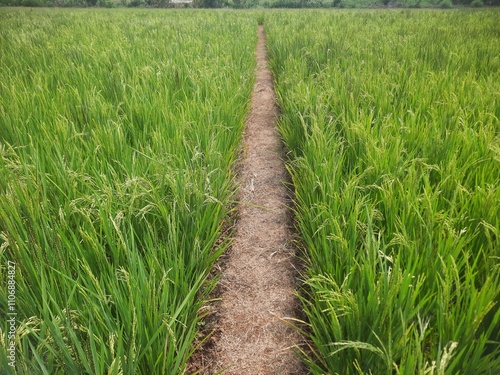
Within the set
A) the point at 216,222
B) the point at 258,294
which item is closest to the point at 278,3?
the point at 216,222

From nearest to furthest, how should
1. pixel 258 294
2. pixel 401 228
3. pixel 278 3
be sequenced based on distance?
pixel 401 228 → pixel 258 294 → pixel 278 3

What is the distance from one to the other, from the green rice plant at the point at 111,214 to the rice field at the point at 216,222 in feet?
0.04

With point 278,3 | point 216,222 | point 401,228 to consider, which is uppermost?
point 278,3

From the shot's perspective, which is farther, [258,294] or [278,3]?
[278,3]

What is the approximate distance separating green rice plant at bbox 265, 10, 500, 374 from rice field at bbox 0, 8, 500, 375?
10 mm

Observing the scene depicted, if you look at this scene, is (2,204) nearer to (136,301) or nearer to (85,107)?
(136,301)

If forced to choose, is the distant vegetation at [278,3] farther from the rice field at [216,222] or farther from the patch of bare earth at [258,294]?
the patch of bare earth at [258,294]

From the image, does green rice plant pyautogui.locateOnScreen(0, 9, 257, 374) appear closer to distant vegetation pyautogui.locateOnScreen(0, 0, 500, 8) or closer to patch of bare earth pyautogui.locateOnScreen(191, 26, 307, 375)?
patch of bare earth pyautogui.locateOnScreen(191, 26, 307, 375)

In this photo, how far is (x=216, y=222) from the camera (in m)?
1.53

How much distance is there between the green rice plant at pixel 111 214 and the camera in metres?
0.84

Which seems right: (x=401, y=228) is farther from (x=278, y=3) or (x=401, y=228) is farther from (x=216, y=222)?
(x=278, y=3)

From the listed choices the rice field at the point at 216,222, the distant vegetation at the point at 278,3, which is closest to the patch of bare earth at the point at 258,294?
the rice field at the point at 216,222

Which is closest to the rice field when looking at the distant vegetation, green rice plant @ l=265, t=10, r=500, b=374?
green rice plant @ l=265, t=10, r=500, b=374

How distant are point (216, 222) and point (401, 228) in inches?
33.2
